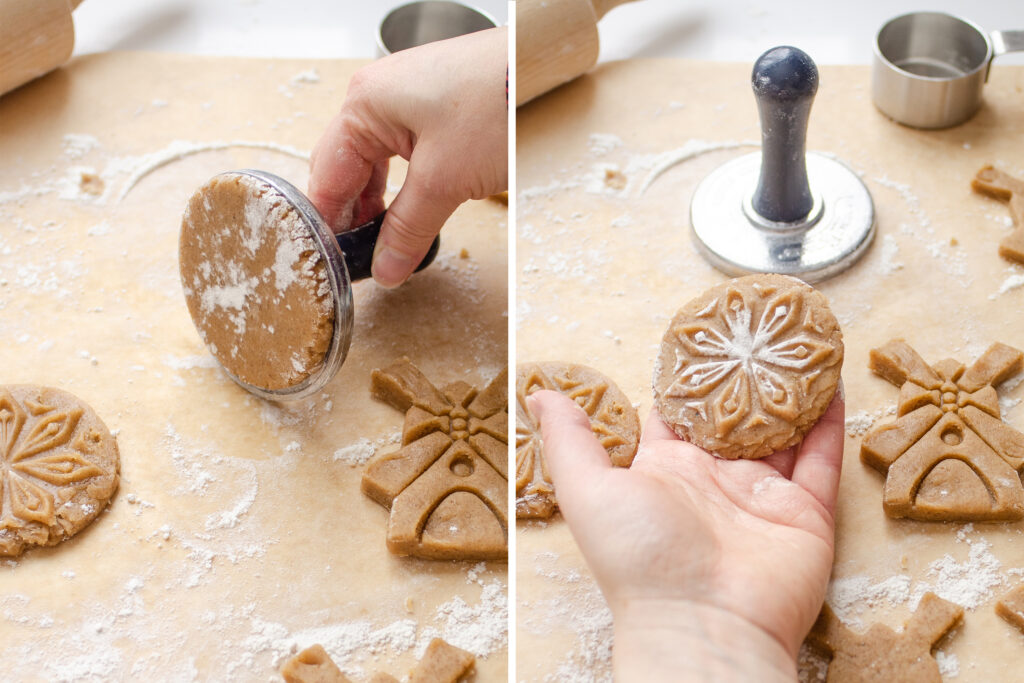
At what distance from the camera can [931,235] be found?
2514 mm

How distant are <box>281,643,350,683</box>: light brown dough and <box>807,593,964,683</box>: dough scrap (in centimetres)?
89

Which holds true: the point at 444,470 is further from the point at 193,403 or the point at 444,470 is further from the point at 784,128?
the point at 784,128

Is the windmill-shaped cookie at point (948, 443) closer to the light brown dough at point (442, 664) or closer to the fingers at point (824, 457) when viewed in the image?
the fingers at point (824, 457)

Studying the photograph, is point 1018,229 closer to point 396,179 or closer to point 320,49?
point 396,179

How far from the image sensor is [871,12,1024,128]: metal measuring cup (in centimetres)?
266

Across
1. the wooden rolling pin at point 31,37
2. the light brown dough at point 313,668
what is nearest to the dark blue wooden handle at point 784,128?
the light brown dough at point 313,668

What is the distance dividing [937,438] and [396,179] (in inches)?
59.2

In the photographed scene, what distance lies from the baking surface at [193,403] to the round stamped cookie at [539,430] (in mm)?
152

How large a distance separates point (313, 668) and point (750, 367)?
1021mm

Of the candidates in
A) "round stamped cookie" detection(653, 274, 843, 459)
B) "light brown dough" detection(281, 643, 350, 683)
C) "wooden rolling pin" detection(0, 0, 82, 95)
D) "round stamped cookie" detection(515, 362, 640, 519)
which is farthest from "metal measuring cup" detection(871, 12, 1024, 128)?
"wooden rolling pin" detection(0, 0, 82, 95)

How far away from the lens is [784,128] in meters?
2.27

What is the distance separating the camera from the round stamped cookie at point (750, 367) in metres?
1.99

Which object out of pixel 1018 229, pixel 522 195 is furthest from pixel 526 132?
pixel 1018 229

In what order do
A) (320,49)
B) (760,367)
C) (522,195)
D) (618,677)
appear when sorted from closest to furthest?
(618,677) → (760,367) → (522,195) → (320,49)
